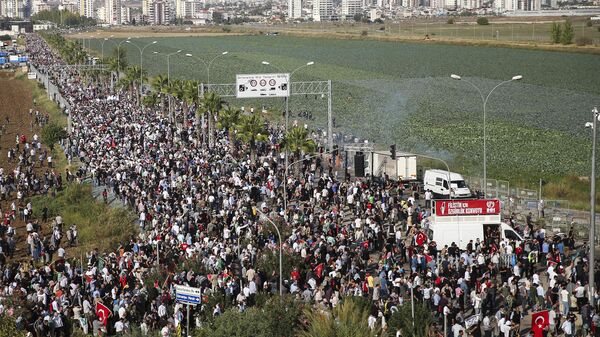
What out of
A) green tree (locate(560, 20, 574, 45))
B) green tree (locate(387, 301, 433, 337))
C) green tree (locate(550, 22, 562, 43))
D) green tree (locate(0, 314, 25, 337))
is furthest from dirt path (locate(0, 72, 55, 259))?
green tree (locate(550, 22, 562, 43))

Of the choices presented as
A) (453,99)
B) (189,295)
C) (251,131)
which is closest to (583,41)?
(453,99)

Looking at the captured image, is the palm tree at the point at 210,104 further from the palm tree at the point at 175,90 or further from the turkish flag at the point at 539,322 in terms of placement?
the turkish flag at the point at 539,322

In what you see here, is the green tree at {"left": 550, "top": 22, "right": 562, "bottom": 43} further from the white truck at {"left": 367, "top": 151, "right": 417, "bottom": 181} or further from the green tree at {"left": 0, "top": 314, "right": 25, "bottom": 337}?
the green tree at {"left": 0, "top": 314, "right": 25, "bottom": 337}

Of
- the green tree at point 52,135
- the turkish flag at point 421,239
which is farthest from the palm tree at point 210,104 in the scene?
the turkish flag at point 421,239

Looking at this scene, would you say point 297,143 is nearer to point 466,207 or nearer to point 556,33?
point 466,207

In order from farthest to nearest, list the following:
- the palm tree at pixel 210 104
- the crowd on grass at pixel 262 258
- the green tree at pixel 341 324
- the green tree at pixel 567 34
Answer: the green tree at pixel 567 34, the palm tree at pixel 210 104, the crowd on grass at pixel 262 258, the green tree at pixel 341 324

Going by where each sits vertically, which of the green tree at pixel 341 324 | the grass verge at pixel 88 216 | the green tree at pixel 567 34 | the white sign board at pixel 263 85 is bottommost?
the grass verge at pixel 88 216

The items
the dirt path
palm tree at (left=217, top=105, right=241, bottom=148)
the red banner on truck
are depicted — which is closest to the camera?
the red banner on truck
